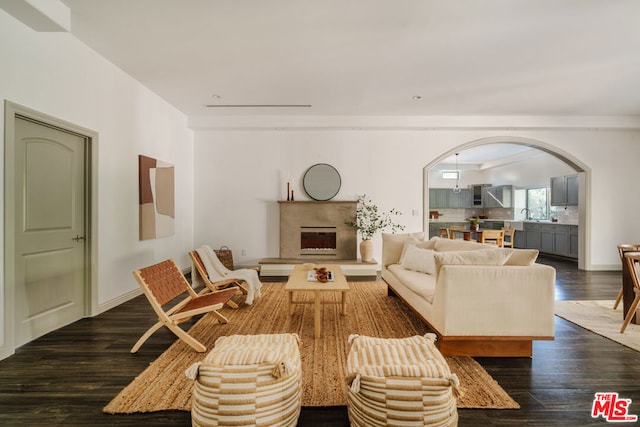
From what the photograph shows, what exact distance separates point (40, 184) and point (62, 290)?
109 cm

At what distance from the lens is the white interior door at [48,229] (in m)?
2.75

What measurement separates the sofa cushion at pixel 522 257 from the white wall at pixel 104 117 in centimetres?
420

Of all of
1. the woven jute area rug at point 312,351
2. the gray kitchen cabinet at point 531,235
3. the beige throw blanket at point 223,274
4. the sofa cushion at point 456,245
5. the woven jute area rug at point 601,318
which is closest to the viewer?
the woven jute area rug at point 312,351

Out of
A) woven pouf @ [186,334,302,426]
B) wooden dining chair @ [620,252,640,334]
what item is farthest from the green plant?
woven pouf @ [186,334,302,426]

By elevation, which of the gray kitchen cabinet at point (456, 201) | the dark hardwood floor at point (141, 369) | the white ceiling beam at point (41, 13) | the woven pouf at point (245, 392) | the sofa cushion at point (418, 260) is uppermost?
the white ceiling beam at point (41, 13)

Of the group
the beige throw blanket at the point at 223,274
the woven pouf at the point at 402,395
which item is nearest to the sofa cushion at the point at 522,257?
the woven pouf at the point at 402,395

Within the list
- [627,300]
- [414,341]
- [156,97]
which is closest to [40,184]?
[156,97]

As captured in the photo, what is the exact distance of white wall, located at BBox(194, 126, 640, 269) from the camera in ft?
20.3

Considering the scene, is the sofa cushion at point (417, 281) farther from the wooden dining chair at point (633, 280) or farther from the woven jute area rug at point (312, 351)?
the wooden dining chair at point (633, 280)

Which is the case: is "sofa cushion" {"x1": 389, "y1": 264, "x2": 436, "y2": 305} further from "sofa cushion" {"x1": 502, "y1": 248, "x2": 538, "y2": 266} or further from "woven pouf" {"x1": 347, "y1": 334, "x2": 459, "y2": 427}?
"woven pouf" {"x1": 347, "y1": 334, "x2": 459, "y2": 427}

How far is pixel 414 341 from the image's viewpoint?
79.1 inches

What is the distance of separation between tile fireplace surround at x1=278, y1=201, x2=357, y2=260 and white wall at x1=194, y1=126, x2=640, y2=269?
0.22 meters

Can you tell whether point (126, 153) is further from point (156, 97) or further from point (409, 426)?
point (409, 426)

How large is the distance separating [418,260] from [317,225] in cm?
270
